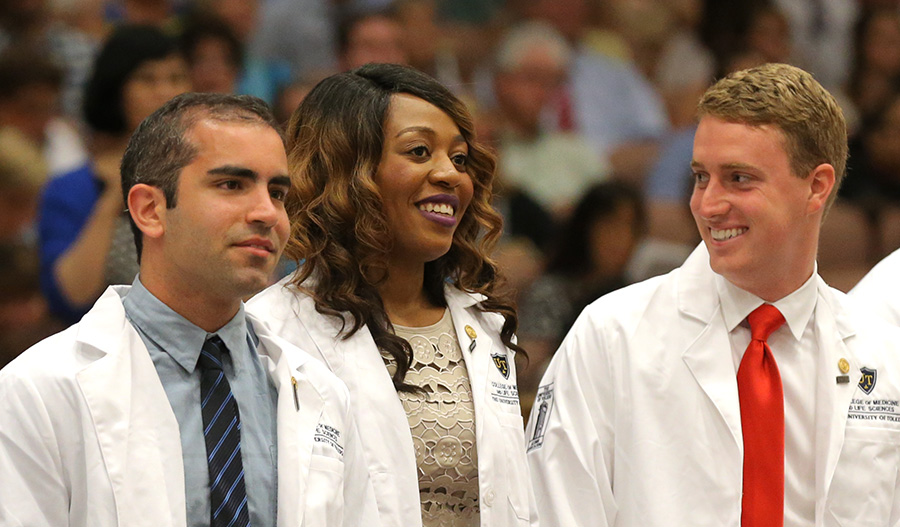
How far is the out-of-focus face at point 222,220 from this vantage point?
3365mm

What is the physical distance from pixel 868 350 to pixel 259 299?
Answer: 191cm

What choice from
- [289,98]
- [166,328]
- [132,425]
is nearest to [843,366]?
[166,328]

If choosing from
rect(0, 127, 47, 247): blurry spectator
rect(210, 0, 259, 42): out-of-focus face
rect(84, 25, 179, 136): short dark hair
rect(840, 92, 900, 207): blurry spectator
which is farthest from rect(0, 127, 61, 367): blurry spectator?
rect(840, 92, 900, 207): blurry spectator

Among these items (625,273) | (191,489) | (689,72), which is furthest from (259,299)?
(689,72)

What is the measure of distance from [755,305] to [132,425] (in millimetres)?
1952

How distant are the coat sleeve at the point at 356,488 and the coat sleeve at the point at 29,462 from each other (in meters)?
0.79

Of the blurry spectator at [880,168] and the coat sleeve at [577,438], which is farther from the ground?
the blurry spectator at [880,168]

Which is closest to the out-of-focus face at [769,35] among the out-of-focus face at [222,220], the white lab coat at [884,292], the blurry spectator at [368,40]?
the blurry spectator at [368,40]

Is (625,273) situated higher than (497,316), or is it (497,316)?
(625,273)

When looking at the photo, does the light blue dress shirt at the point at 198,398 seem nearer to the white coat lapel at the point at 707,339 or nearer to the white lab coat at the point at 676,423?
the white lab coat at the point at 676,423

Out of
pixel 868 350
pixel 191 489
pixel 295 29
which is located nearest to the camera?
pixel 191 489

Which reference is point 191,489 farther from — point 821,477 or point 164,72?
point 164,72

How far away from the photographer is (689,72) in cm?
938

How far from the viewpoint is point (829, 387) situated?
405cm
